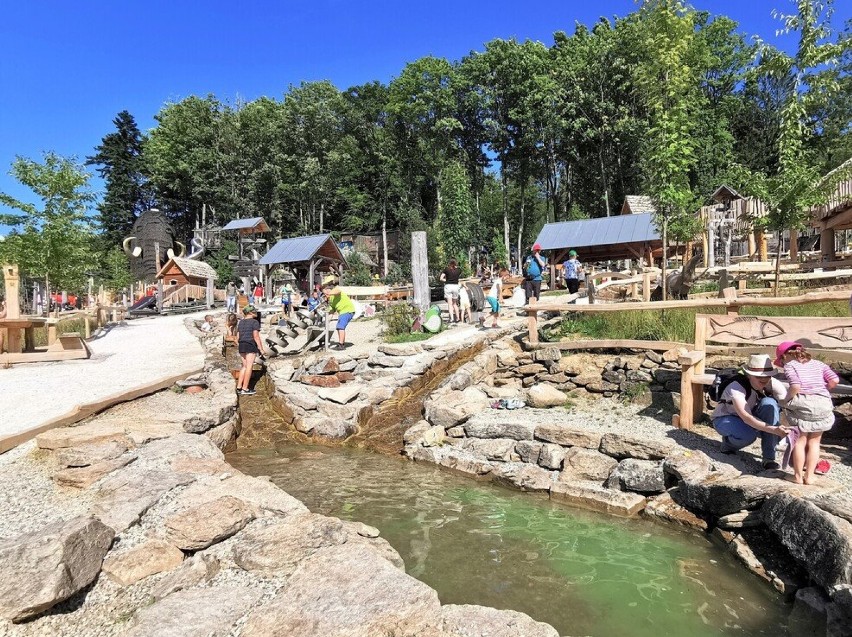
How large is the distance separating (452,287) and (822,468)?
29.7ft

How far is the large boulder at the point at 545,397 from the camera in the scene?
7.82 m

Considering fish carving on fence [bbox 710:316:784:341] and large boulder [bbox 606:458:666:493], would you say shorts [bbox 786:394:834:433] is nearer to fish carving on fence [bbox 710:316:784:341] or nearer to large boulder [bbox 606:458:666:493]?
large boulder [bbox 606:458:666:493]

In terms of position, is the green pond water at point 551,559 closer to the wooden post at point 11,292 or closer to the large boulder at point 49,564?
the large boulder at point 49,564

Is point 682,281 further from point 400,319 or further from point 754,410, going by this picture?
point 400,319

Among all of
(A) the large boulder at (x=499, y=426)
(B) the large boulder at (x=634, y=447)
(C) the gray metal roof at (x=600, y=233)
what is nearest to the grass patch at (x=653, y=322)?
(A) the large boulder at (x=499, y=426)

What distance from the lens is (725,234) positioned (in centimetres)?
1934

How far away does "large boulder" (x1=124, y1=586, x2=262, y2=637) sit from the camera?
2.68m

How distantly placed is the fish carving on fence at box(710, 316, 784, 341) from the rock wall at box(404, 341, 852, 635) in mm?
1395

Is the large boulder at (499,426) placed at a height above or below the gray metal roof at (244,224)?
below

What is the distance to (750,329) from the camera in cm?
618

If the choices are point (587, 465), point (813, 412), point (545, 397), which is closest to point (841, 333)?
point (813, 412)

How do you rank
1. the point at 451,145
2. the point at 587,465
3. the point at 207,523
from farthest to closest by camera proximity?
the point at 451,145 → the point at 587,465 → the point at 207,523

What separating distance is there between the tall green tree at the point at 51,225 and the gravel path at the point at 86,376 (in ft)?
14.4

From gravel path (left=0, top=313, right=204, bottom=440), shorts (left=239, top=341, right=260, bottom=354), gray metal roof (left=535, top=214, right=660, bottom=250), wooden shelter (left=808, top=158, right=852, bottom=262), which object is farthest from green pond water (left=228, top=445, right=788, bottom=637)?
gray metal roof (left=535, top=214, right=660, bottom=250)
